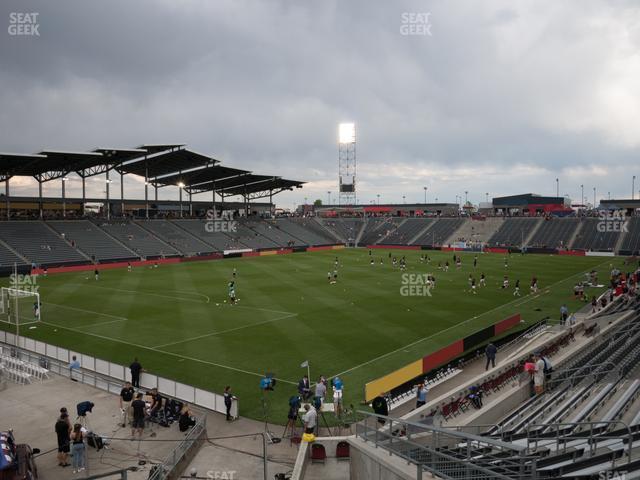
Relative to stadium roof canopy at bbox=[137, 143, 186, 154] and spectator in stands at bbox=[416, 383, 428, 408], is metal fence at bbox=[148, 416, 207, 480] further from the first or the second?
stadium roof canopy at bbox=[137, 143, 186, 154]

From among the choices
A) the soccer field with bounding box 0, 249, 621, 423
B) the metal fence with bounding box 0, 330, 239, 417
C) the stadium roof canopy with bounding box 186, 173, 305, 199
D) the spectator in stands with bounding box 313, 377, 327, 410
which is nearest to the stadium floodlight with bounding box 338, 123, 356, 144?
the stadium roof canopy with bounding box 186, 173, 305, 199

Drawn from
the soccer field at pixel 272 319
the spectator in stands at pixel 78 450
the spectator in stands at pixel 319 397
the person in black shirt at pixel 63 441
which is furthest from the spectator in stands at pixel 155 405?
the spectator in stands at pixel 319 397

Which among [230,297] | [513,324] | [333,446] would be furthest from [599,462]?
[230,297]

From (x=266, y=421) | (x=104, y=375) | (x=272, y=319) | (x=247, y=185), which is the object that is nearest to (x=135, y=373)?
(x=104, y=375)

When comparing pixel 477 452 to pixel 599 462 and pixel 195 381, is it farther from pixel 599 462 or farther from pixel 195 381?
pixel 195 381

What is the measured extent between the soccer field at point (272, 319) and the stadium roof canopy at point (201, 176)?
26.1 metres

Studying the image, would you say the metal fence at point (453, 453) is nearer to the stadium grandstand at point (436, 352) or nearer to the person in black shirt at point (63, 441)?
the stadium grandstand at point (436, 352)

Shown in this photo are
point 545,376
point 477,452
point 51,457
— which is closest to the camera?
point 477,452

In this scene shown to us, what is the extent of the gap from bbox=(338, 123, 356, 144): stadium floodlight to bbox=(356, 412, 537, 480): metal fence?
95.7 metres

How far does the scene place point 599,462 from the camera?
820cm

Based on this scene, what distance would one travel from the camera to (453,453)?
1062 cm

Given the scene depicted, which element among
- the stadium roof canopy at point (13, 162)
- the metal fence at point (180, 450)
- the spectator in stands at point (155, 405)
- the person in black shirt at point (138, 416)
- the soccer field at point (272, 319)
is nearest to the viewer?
the metal fence at point (180, 450)

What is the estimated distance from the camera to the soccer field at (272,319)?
76.9 feet

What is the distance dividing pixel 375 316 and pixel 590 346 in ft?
49.8
